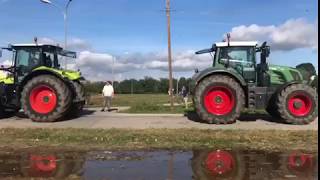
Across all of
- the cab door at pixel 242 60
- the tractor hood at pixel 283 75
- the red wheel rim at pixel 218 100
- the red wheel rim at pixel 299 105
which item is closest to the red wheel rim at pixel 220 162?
the red wheel rim at pixel 218 100

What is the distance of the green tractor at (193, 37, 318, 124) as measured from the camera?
57.7 ft

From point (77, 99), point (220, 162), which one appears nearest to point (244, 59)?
point (77, 99)

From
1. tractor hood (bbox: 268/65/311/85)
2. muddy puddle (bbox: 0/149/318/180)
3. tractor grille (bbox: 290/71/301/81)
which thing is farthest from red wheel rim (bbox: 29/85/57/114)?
tractor grille (bbox: 290/71/301/81)

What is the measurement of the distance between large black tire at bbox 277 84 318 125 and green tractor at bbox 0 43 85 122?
24.1ft

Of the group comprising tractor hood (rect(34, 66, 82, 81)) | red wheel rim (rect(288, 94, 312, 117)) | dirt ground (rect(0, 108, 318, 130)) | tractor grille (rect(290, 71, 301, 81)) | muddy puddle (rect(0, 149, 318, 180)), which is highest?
tractor hood (rect(34, 66, 82, 81))

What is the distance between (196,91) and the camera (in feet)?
58.6

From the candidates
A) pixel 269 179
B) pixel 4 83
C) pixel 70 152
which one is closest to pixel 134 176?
pixel 269 179

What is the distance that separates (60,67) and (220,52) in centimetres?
651

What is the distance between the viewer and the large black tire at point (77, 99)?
1933cm

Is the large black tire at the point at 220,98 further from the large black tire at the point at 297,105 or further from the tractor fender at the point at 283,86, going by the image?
the large black tire at the point at 297,105

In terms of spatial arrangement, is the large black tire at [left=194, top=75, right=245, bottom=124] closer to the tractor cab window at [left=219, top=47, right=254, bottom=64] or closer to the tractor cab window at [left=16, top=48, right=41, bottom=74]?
the tractor cab window at [left=219, top=47, right=254, bottom=64]

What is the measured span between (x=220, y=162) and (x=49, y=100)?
9.87 m

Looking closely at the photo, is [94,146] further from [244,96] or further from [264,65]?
[264,65]

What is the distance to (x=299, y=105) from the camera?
1767 centimetres
